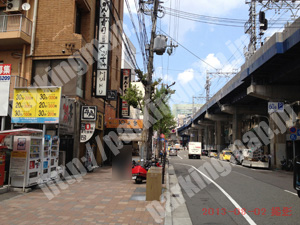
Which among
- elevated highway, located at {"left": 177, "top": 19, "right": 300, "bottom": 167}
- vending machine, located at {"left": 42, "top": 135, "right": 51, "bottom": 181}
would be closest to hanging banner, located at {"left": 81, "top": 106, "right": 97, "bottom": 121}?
vending machine, located at {"left": 42, "top": 135, "right": 51, "bottom": 181}

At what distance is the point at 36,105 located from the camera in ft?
40.8

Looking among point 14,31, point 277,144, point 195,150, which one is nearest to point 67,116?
point 14,31

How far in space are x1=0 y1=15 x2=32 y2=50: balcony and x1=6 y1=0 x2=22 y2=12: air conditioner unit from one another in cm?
50

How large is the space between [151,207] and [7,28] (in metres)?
15.3

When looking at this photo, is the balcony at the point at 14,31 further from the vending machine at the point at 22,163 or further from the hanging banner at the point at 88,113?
the vending machine at the point at 22,163

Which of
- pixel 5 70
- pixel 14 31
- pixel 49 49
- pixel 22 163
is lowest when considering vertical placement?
pixel 22 163

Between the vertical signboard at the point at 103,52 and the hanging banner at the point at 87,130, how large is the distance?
8.25 feet

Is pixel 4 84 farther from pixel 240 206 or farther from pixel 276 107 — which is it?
pixel 276 107

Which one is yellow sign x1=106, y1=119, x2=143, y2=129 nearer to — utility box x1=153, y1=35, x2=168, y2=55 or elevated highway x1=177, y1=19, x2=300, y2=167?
utility box x1=153, y1=35, x2=168, y2=55

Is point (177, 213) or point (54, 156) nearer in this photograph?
point (177, 213)

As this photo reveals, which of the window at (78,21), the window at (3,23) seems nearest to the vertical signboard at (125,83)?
the window at (78,21)

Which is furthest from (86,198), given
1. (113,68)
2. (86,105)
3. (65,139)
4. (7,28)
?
(113,68)

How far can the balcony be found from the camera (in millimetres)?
15867

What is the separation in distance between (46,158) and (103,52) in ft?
30.1
